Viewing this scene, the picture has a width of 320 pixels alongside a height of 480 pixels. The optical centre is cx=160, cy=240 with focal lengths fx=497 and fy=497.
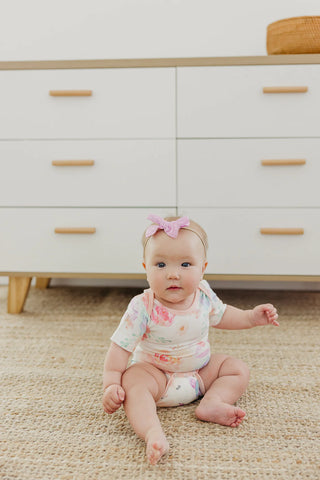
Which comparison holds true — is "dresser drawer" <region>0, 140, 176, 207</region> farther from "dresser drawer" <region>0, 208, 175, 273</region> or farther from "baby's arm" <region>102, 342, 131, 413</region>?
"baby's arm" <region>102, 342, 131, 413</region>

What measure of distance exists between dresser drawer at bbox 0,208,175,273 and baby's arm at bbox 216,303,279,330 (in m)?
0.52

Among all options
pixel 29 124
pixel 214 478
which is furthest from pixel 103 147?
pixel 214 478

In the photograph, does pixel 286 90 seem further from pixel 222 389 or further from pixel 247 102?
pixel 222 389

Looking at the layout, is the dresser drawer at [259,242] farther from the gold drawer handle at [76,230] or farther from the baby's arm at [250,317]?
the baby's arm at [250,317]

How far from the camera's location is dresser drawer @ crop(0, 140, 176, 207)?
1.49m

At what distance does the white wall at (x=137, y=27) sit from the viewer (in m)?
1.88

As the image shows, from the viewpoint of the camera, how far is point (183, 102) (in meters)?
1.46

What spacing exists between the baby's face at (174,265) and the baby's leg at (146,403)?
0.48 feet

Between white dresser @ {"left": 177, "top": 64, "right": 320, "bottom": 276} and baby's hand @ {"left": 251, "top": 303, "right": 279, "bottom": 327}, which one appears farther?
white dresser @ {"left": 177, "top": 64, "right": 320, "bottom": 276}

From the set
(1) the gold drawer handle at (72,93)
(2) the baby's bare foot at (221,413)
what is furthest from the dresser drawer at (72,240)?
(2) the baby's bare foot at (221,413)

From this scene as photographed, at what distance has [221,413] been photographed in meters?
0.89

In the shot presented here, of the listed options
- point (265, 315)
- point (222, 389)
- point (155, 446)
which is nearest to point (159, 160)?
point (265, 315)

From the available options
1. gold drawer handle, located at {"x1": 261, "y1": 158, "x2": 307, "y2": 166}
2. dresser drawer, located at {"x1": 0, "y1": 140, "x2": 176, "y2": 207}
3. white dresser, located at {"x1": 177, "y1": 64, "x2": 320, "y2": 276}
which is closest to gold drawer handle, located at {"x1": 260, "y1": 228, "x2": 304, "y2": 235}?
white dresser, located at {"x1": 177, "y1": 64, "x2": 320, "y2": 276}

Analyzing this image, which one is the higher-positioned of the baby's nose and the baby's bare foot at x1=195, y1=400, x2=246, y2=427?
the baby's nose
